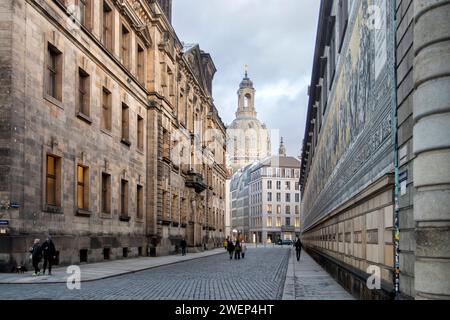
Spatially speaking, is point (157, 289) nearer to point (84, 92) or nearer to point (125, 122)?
point (84, 92)

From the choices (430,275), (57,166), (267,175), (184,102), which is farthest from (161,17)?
(267,175)

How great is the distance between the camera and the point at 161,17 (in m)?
44.6

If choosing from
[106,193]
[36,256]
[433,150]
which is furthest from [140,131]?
[433,150]

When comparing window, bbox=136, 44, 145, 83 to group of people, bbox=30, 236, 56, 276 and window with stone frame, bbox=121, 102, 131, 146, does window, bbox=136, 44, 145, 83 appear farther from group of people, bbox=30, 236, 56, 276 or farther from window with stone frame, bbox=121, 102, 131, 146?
group of people, bbox=30, 236, 56, 276

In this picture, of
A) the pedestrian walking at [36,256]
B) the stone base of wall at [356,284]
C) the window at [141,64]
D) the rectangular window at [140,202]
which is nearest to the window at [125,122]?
the rectangular window at [140,202]

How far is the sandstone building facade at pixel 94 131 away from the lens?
72.3 ft

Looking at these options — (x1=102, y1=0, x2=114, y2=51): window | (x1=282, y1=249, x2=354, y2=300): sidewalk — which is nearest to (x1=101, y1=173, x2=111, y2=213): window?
(x1=102, y1=0, x2=114, y2=51): window

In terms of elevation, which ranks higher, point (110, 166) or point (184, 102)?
point (184, 102)

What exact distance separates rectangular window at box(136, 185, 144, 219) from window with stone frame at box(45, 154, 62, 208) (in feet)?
47.7

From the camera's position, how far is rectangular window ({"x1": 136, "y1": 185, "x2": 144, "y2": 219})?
40.4m

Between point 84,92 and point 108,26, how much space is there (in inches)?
259

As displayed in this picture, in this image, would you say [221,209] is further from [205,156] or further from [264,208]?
[264,208]

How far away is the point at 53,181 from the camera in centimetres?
2570

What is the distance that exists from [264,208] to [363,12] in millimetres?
131656
